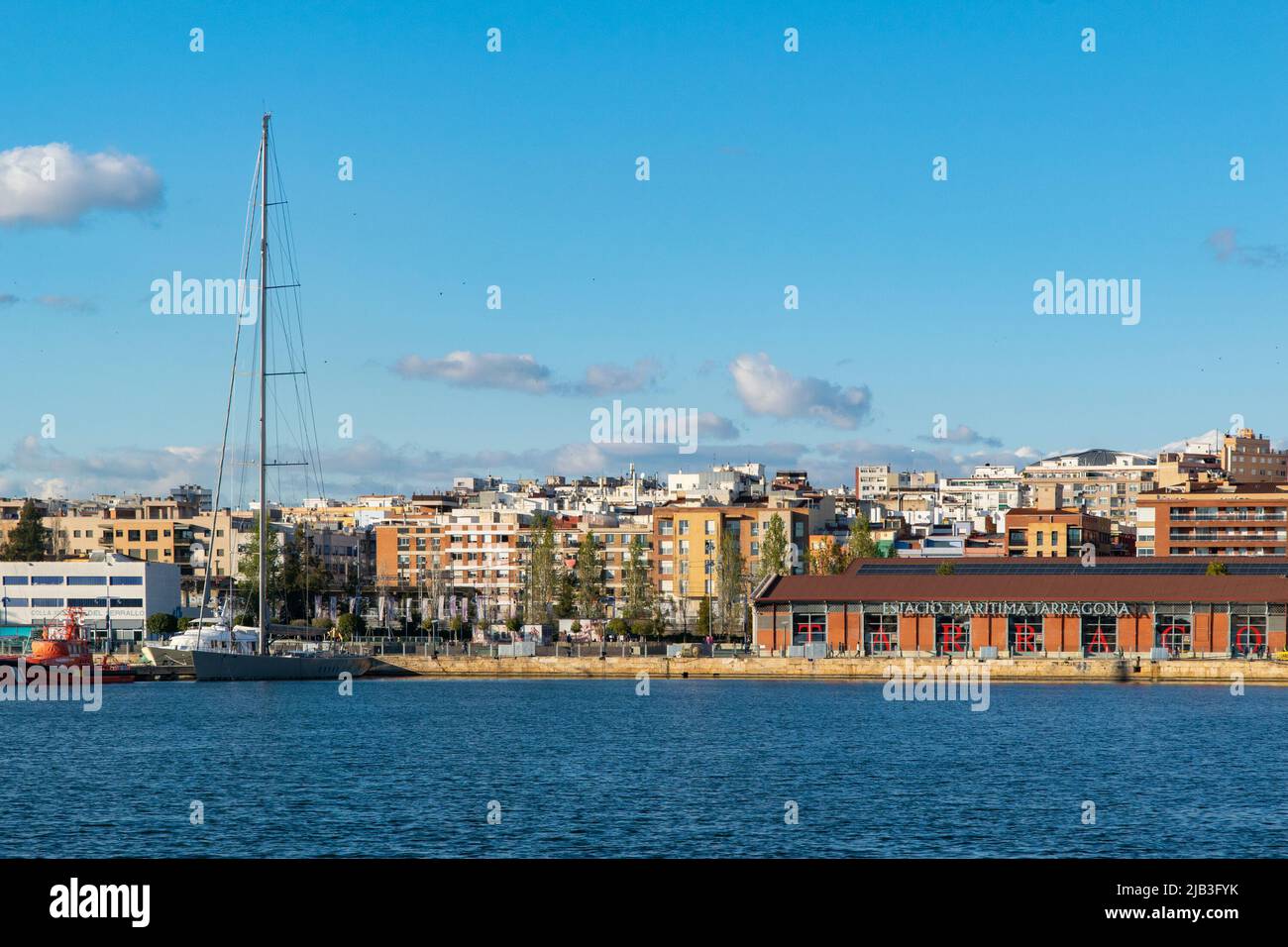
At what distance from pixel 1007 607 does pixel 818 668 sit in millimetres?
11613

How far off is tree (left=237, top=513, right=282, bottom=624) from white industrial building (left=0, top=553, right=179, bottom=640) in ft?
24.6

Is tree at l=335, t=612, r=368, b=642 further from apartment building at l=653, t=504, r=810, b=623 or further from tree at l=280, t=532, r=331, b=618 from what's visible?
apartment building at l=653, t=504, r=810, b=623

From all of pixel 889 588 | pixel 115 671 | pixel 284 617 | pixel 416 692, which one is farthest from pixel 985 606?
pixel 284 617

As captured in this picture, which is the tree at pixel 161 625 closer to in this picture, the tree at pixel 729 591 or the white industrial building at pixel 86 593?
the white industrial building at pixel 86 593

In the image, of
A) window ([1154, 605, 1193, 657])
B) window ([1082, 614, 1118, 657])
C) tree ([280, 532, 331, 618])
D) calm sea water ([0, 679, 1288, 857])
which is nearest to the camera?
calm sea water ([0, 679, 1288, 857])

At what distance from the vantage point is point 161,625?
124188 millimetres

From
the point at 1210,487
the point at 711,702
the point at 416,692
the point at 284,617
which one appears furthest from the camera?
the point at 1210,487

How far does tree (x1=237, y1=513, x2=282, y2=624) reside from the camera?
12838 centimetres

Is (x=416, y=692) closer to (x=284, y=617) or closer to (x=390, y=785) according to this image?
(x=390, y=785)

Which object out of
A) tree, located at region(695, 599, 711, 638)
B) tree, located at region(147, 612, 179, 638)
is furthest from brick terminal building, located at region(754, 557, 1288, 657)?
tree, located at region(147, 612, 179, 638)

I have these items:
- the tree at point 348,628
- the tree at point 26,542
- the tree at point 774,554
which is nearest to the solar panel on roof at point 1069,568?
the tree at point 774,554
